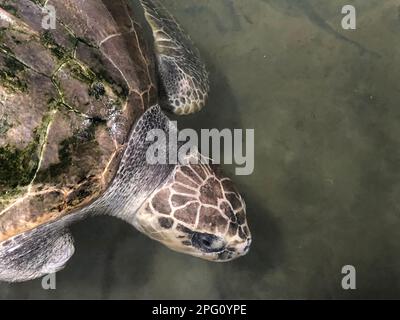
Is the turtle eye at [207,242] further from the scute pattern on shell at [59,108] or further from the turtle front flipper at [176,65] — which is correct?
the turtle front flipper at [176,65]

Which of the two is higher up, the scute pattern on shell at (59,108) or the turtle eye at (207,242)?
the scute pattern on shell at (59,108)

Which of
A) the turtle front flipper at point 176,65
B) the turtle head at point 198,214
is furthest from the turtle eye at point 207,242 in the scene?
the turtle front flipper at point 176,65

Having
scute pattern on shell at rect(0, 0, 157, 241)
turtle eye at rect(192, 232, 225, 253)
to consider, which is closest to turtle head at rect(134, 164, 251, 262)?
turtle eye at rect(192, 232, 225, 253)

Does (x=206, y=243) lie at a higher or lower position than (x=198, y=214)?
lower

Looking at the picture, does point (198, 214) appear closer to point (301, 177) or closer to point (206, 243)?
point (206, 243)

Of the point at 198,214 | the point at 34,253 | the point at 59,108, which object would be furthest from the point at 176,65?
the point at 34,253

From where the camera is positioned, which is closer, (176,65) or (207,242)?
(207,242)
